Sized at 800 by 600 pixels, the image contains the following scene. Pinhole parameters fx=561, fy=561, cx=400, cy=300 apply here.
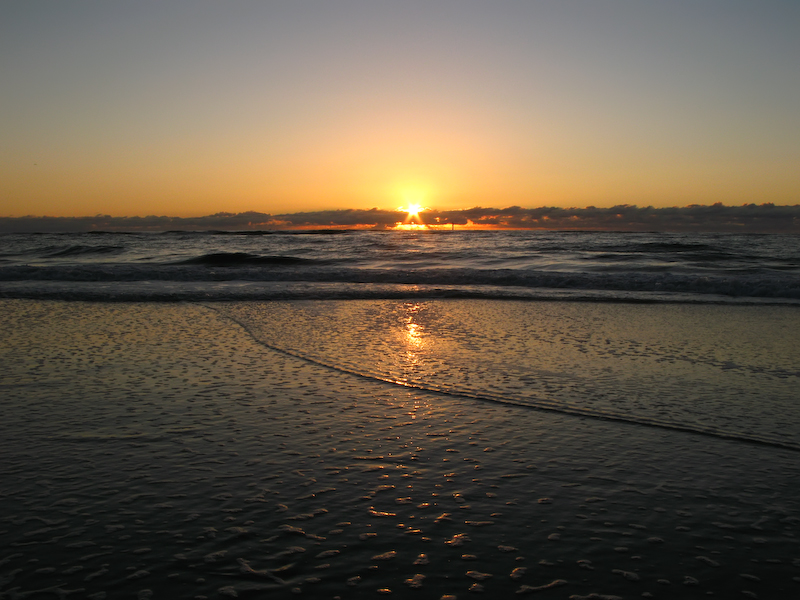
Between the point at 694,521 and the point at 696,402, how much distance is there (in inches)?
87.5

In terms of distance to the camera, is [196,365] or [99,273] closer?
[196,365]

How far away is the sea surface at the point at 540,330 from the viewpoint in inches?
185

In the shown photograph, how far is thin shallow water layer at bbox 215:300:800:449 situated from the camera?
449 cm

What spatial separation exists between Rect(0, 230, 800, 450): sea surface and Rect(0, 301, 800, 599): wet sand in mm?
653

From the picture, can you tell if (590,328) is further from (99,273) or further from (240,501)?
(99,273)

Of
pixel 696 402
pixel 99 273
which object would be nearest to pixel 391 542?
pixel 696 402

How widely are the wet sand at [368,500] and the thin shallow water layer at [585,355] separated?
53 cm

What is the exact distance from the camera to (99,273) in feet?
57.4

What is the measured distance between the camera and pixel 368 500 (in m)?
2.84

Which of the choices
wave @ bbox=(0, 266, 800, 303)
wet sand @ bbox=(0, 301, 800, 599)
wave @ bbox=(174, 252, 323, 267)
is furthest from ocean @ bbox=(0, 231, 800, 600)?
wave @ bbox=(174, 252, 323, 267)

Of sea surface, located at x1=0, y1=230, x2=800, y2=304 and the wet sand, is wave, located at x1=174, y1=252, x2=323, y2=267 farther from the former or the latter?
the wet sand

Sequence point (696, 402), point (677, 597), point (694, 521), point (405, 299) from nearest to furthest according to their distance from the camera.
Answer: point (677, 597) < point (694, 521) < point (696, 402) < point (405, 299)

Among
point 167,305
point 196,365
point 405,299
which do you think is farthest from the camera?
point 405,299

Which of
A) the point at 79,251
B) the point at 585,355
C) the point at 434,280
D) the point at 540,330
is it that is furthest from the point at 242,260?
the point at 585,355
